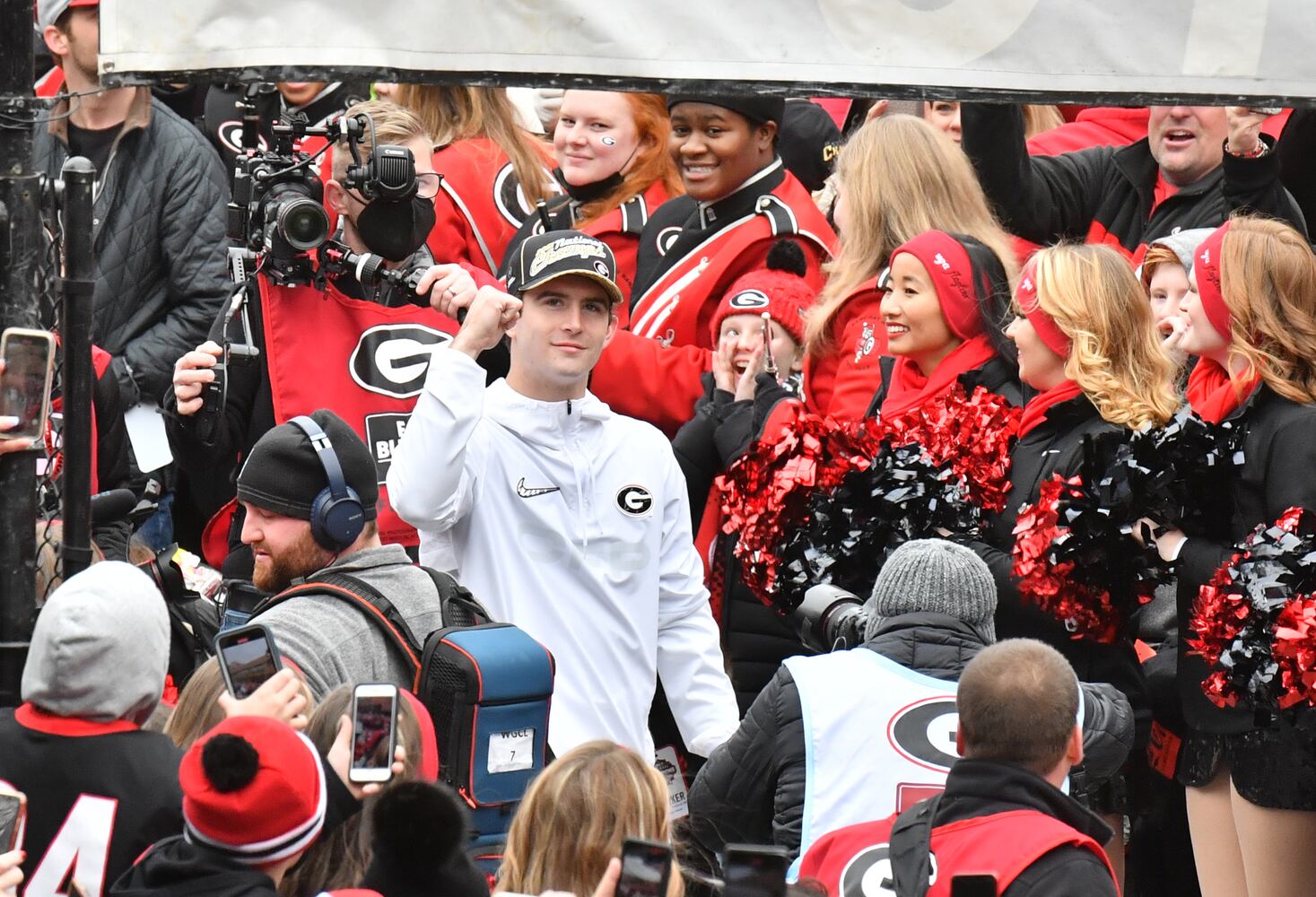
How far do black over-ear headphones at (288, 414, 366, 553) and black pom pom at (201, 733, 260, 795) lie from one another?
61.7 inches

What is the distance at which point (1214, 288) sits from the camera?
5.00 meters

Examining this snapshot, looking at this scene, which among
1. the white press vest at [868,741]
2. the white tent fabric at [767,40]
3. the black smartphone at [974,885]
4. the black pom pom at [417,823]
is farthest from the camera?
the white press vest at [868,741]

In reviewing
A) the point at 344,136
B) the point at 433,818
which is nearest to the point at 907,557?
the point at 433,818

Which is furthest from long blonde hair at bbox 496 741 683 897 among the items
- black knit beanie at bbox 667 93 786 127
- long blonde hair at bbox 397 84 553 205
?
long blonde hair at bbox 397 84 553 205

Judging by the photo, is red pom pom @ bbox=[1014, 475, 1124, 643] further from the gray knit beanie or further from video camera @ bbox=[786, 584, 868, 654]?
the gray knit beanie

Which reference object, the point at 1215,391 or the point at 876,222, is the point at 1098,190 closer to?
the point at 876,222

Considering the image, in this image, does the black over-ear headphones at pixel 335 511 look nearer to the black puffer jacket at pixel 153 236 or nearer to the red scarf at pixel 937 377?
the red scarf at pixel 937 377

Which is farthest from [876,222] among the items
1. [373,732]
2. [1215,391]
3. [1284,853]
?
[373,732]

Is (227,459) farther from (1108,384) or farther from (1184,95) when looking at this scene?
(1184,95)

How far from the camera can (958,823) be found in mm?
3475

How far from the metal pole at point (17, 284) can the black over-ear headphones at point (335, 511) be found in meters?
0.98

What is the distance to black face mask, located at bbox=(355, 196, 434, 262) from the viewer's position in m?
5.87

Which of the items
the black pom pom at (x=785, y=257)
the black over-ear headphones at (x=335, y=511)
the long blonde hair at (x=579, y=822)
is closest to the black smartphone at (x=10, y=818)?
the long blonde hair at (x=579, y=822)

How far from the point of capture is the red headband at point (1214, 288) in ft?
16.4
